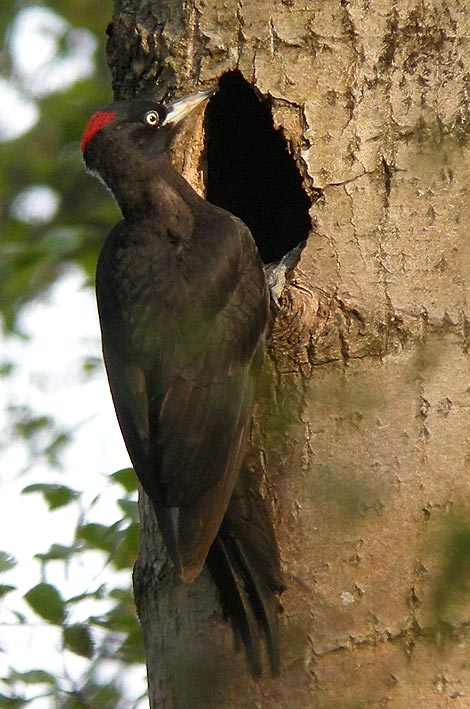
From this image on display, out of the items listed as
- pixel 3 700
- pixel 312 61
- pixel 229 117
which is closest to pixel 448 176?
pixel 312 61

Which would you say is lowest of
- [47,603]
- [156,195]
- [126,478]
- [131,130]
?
[47,603]

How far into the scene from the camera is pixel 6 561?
351 centimetres

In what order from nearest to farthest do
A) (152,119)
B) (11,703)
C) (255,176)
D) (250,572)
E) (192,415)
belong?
(250,572), (192,415), (11,703), (152,119), (255,176)

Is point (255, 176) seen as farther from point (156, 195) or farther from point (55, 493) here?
point (55, 493)

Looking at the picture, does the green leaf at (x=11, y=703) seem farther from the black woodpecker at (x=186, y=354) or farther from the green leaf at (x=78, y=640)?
the black woodpecker at (x=186, y=354)

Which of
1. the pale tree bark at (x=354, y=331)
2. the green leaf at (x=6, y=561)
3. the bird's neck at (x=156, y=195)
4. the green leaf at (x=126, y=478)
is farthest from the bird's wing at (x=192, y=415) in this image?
the green leaf at (x=6, y=561)

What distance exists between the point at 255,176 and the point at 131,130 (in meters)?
0.68

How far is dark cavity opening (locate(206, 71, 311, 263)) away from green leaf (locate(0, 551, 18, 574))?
4.72ft

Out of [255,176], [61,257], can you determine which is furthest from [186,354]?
[61,257]

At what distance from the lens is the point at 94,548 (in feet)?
12.1

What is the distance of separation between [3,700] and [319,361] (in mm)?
1458

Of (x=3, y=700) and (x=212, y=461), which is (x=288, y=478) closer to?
(x=212, y=461)

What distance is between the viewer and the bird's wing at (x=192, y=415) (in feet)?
9.32

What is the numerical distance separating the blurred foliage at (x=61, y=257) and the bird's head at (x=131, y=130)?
0.78 m
